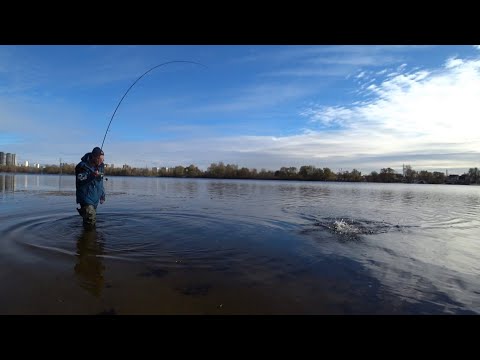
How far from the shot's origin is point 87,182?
30.8 feet

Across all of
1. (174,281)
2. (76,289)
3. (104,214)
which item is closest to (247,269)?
(174,281)

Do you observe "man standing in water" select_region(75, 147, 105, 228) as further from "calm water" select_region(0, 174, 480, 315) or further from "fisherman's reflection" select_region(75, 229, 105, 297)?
"fisherman's reflection" select_region(75, 229, 105, 297)

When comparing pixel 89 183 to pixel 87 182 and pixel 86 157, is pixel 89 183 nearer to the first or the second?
pixel 87 182

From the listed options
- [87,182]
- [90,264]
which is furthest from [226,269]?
[87,182]

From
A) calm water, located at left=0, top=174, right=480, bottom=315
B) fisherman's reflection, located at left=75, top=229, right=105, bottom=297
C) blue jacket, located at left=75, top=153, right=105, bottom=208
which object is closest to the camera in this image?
calm water, located at left=0, top=174, right=480, bottom=315

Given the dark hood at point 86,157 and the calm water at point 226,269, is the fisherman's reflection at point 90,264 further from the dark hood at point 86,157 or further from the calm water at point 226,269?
the dark hood at point 86,157

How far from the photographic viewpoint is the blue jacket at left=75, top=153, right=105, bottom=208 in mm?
9242

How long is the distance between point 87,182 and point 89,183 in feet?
0.27

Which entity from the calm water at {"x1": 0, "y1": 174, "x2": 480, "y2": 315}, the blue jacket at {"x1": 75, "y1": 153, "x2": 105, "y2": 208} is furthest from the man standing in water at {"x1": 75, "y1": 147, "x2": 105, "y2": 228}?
the calm water at {"x1": 0, "y1": 174, "x2": 480, "y2": 315}

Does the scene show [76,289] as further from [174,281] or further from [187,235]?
[187,235]

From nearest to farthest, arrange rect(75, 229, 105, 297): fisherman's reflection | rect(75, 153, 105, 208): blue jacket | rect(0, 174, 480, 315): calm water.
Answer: rect(0, 174, 480, 315): calm water → rect(75, 229, 105, 297): fisherman's reflection → rect(75, 153, 105, 208): blue jacket
